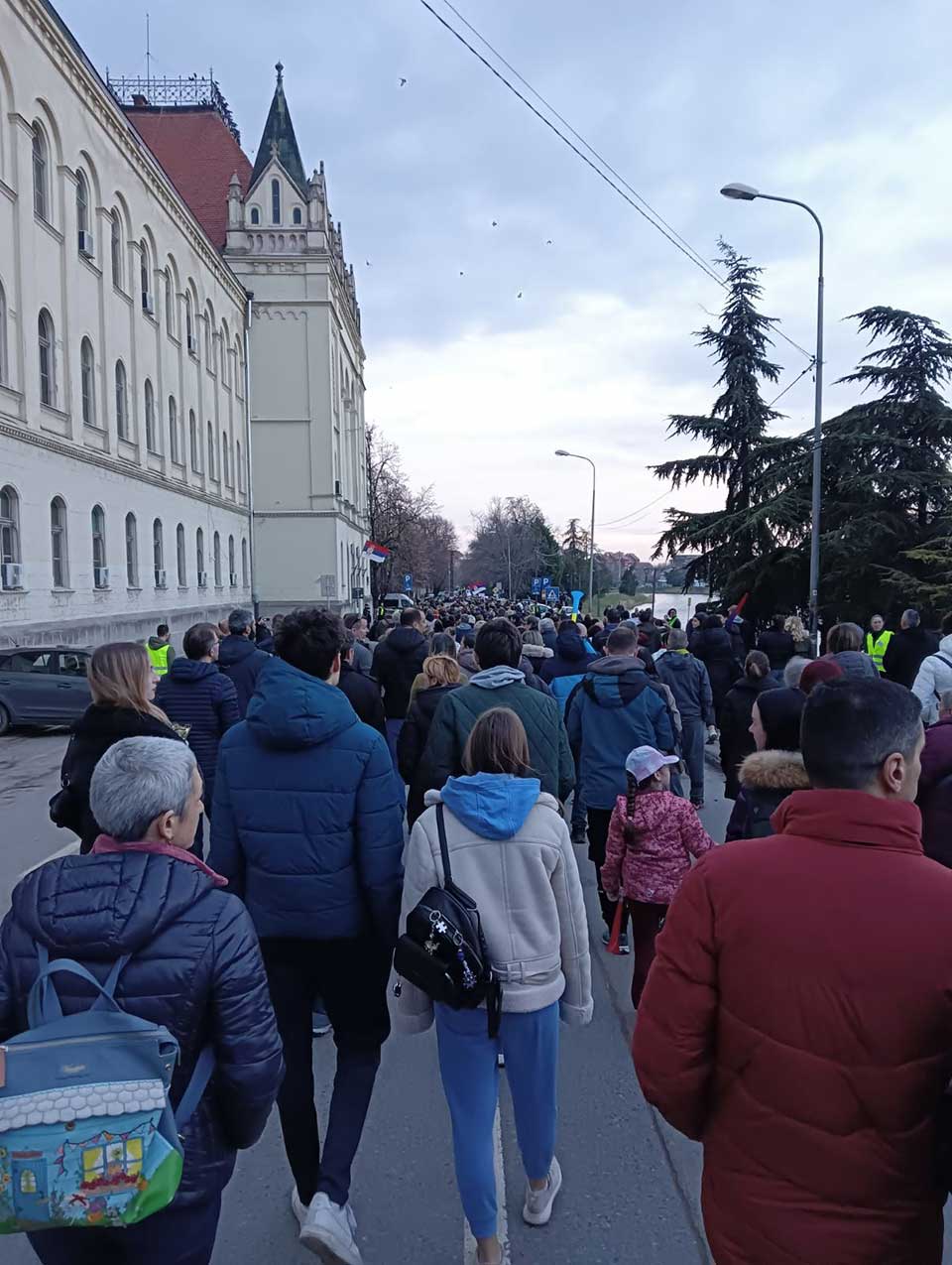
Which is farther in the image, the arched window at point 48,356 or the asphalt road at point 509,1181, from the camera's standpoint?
the arched window at point 48,356

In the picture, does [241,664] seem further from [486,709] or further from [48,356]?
[48,356]

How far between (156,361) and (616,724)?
100ft

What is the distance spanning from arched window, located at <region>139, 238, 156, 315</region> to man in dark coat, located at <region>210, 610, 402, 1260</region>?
31.7 meters

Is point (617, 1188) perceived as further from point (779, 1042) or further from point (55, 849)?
point (55, 849)

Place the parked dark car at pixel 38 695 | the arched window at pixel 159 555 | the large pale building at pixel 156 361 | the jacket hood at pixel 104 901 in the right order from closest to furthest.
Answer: the jacket hood at pixel 104 901
the parked dark car at pixel 38 695
the large pale building at pixel 156 361
the arched window at pixel 159 555

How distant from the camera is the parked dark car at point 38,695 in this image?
16047 mm

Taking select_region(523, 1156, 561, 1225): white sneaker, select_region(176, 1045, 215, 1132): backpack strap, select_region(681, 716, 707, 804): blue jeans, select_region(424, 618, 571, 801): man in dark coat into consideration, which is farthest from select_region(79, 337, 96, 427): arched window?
select_region(176, 1045, 215, 1132): backpack strap

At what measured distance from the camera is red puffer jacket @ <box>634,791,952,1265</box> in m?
1.71

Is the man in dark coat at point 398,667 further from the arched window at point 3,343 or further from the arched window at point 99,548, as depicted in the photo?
the arched window at point 99,548

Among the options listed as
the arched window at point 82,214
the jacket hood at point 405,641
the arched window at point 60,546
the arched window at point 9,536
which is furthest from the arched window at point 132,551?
the jacket hood at point 405,641

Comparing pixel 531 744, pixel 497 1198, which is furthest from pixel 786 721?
pixel 497 1198

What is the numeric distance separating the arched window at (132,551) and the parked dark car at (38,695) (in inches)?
503

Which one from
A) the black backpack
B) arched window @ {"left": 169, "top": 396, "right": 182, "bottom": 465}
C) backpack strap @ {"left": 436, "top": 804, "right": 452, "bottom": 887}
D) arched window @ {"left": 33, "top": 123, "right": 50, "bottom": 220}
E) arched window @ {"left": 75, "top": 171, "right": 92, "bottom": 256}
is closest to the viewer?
the black backpack

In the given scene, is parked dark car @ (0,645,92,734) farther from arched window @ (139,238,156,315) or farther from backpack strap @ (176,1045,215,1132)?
arched window @ (139,238,156,315)
